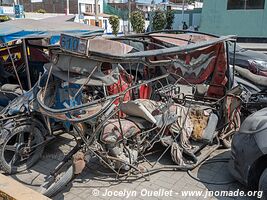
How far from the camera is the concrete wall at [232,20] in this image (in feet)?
80.6

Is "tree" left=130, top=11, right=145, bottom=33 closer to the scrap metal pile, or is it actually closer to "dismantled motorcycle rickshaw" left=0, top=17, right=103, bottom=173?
the scrap metal pile

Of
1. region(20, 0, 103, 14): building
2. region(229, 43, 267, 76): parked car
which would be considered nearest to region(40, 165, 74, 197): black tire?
region(229, 43, 267, 76): parked car

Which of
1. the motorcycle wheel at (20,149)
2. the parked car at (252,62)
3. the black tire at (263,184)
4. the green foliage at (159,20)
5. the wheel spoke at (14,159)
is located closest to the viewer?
the black tire at (263,184)

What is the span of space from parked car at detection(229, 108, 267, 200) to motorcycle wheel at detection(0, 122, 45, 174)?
3.00 metres

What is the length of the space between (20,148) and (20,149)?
0.05 ft

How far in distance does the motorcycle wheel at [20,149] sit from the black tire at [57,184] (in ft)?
3.14

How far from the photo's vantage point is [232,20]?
25500 millimetres

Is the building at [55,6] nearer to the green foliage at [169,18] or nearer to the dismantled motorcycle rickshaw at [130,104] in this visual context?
the green foliage at [169,18]

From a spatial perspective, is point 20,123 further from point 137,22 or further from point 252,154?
point 137,22

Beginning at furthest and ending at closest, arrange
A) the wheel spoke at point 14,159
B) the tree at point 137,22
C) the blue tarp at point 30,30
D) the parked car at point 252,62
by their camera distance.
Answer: the tree at point 137,22
the parked car at point 252,62
the blue tarp at point 30,30
the wheel spoke at point 14,159

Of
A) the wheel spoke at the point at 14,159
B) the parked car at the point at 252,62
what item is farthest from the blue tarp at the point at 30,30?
Answer: the parked car at the point at 252,62

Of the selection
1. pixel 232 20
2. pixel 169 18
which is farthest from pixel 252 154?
pixel 169 18

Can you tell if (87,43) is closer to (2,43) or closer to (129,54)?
(129,54)

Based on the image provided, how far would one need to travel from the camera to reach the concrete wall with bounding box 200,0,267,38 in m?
24.6
